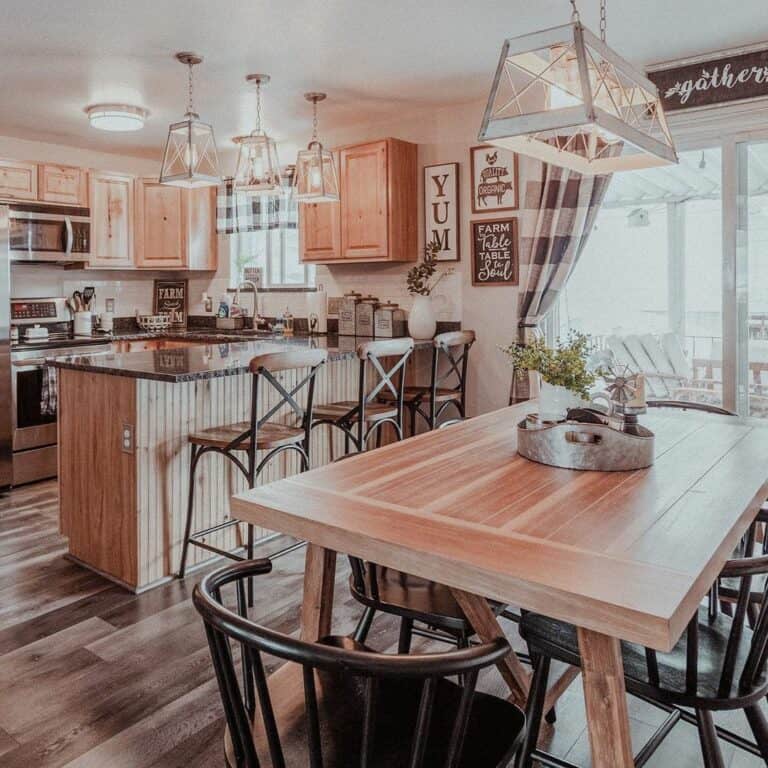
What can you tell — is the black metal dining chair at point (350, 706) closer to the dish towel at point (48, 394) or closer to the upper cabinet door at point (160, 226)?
the dish towel at point (48, 394)

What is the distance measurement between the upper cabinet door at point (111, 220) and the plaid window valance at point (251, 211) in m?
0.72

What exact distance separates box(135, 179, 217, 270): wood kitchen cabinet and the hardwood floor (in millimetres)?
3041

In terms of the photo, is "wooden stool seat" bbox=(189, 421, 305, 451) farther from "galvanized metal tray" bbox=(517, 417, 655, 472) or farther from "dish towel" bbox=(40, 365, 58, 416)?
"dish towel" bbox=(40, 365, 58, 416)

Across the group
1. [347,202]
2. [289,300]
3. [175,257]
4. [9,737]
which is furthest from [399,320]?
[9,737]

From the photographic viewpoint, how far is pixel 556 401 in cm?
212

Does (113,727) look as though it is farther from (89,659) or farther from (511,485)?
(511,485)

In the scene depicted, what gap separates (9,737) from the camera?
1975 mm

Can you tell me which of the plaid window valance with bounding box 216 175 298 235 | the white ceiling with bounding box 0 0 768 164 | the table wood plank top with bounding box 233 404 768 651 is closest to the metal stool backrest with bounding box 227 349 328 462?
the table wood plank top with bounding box 233 404 768 651

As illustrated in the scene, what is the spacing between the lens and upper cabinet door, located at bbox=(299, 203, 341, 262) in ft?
15.6

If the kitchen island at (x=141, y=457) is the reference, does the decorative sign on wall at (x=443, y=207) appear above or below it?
above

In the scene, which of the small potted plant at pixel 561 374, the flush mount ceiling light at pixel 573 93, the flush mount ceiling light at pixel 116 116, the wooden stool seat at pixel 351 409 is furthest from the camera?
the flush mount ceiling light at pixel 116 116

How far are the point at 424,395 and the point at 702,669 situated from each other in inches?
107

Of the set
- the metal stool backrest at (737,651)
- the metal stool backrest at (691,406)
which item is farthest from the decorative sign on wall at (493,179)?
the metal stool backrest at (737,651)

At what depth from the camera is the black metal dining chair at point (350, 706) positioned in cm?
94
